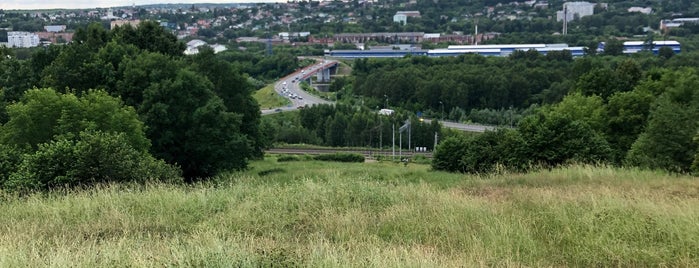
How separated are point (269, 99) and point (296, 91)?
24.1ft

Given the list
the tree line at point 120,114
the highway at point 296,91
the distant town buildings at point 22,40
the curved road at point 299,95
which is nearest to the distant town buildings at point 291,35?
the curved road at point 299,95

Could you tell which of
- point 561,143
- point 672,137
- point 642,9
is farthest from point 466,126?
point 642,9

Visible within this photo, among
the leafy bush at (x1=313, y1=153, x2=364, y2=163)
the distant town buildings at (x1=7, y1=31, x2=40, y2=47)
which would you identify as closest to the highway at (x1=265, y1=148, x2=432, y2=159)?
the leafy bush at (x1=313, y1=153, x2=364, y2=163)

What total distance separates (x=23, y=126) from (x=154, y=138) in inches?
217

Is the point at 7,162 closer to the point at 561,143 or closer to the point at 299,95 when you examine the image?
the point at 561,143

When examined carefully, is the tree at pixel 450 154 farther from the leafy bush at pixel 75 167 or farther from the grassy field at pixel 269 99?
the grassy field at pixel 269 99

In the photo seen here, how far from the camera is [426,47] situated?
128m

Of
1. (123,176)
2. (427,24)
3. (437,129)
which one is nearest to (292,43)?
(427,24)

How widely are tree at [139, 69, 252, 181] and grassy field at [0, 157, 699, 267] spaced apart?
42.9 ft

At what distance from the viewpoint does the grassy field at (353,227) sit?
6062mm

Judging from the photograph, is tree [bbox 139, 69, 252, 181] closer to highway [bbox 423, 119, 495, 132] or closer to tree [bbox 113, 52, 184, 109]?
tree [bbox 113, 52, 184, 109]

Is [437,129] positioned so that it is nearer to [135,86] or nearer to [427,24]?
[135,86]

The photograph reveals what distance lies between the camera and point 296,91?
84625 millimetres

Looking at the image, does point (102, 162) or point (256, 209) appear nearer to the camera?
point (256, 209)
